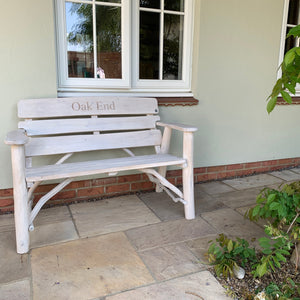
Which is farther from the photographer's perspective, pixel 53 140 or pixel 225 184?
pixel 225 184

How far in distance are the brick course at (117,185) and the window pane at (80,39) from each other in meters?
1.01

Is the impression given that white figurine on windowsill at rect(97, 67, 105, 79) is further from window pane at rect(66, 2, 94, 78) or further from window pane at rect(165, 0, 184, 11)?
window pane at rect(165, 0, 184, 11)

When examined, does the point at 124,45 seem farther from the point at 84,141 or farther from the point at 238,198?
the point at 238,198

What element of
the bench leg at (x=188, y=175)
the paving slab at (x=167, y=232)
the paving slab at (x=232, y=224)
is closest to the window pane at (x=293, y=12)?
the bench leg at (x=188, y=175)

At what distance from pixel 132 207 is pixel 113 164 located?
65 centimetres

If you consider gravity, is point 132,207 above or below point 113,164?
below

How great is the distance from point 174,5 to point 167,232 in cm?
214

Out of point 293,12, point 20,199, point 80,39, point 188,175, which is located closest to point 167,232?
point 188,175

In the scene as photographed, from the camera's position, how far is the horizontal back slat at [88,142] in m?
2.25

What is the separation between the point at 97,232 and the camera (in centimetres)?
220

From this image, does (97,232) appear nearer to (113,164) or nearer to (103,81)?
(113,164)

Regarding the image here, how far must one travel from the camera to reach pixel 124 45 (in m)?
2.72

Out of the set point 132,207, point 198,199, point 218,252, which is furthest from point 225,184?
point 218,252

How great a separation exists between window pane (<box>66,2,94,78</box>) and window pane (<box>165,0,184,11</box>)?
29.9 inches
